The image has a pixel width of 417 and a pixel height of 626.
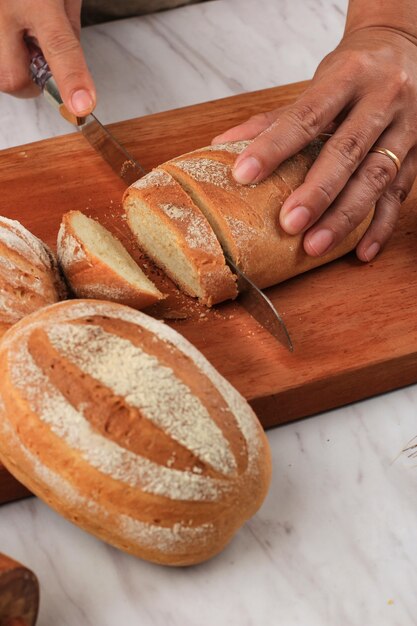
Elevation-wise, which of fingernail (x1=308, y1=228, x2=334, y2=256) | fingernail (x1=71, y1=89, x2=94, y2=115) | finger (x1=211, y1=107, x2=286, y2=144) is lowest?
fingernail (x1=308, y1=228, x2=334, y2=256)

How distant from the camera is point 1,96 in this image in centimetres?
317

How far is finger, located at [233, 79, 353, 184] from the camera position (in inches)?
84.8

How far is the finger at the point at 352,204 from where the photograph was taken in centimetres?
220

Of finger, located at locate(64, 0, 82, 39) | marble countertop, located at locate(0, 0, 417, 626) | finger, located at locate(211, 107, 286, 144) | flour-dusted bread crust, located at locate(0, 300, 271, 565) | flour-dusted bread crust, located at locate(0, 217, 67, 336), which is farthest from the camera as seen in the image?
finger, located at locate(64, 0, 82, 39)

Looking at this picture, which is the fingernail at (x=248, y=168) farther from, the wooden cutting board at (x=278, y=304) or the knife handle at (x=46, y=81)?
the knife handle at (x=46, y=81)

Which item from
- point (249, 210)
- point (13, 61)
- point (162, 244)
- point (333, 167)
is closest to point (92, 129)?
point (13, 61)

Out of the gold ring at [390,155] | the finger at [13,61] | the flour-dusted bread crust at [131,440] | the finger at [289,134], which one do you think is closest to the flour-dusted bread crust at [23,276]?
the flour-dusted bread crust at [131,440]

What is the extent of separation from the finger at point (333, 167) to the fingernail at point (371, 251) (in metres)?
0.19

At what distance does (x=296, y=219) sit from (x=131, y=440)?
83 cm

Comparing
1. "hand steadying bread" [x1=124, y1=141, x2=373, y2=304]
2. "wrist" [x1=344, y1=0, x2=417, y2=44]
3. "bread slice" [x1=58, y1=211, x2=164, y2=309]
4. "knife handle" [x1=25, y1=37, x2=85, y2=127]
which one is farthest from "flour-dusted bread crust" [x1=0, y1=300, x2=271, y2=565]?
"wrist" [x1=344, y1=0, x2=417, y2=44]

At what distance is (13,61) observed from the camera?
257 cm

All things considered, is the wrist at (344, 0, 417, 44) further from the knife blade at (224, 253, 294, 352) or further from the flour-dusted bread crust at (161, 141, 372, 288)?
the knife blade at (224, 253, 294, 352)

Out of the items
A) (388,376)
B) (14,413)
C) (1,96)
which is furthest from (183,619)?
(1,96)

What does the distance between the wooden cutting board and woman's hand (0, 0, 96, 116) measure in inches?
9.0
